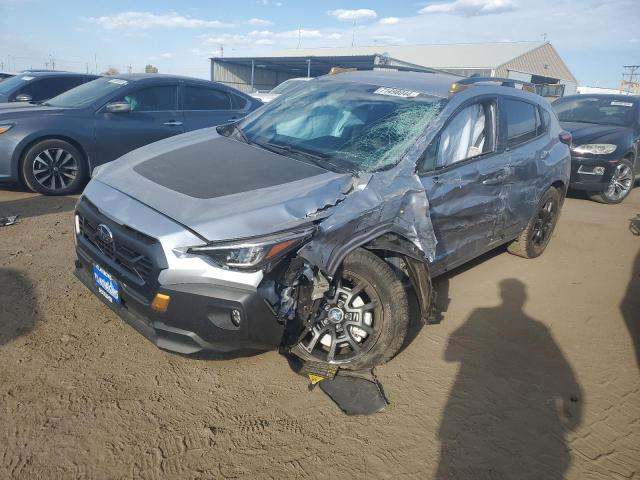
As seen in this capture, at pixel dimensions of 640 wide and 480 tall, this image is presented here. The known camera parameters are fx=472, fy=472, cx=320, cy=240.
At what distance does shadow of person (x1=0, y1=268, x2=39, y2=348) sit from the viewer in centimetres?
300

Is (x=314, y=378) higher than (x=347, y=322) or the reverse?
the reverse

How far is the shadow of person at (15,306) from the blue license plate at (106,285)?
0.67m

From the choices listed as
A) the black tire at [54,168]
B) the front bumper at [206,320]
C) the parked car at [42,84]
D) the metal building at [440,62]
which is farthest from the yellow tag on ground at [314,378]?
the metal building at [440,62]

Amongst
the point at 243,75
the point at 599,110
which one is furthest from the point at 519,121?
the point at 243,75

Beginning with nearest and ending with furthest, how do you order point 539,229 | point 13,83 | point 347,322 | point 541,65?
1. point 347,322
2. point 539,229
3. point 13,83
4. point 541,65

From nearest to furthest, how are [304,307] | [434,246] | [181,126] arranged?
[304,307]
[434,246]
[181,126]

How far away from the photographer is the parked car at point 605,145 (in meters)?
7.64

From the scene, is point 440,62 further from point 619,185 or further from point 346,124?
point 346,124

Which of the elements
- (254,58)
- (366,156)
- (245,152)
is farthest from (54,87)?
(254,58)

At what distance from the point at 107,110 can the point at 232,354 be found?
14.8 feet

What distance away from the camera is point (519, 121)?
4.23m

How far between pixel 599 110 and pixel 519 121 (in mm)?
5676

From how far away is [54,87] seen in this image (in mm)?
8289

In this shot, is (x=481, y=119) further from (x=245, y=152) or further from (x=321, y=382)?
(x=321, y=382)
